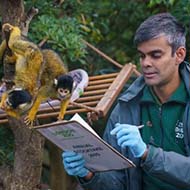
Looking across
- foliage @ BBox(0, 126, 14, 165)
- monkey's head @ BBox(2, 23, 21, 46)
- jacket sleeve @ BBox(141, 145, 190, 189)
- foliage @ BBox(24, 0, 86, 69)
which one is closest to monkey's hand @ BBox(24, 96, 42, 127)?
monkey's head @ BBox(2, 23, 21, 46)

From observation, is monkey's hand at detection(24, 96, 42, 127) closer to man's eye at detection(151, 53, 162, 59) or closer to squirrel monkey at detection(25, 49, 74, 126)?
squirrel monkey at detection(25, 49, 74, 126)

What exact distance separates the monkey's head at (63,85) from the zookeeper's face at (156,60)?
0.35 m

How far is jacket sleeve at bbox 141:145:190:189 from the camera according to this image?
6.23 feet

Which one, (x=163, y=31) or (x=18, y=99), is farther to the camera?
(x=163, y=31)

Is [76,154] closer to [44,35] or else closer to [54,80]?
[54,80]

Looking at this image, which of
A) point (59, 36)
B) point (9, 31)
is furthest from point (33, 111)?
point (59, 36)

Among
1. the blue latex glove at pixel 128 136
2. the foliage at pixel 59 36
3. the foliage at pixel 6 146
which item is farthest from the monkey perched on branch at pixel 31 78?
the foliage at pixel 6 146

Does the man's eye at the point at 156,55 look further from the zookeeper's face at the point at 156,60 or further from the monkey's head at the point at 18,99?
the monkey's head at the point at 18,99

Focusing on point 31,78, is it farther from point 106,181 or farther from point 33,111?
point 106,181

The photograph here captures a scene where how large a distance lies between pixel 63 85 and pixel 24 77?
0.11 m

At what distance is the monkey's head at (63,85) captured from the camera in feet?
5.50

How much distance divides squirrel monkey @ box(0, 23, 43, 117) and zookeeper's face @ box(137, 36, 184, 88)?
0.44 metres

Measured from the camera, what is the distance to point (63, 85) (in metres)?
1.69

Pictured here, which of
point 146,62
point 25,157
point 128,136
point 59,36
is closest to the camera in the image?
point 128,136
